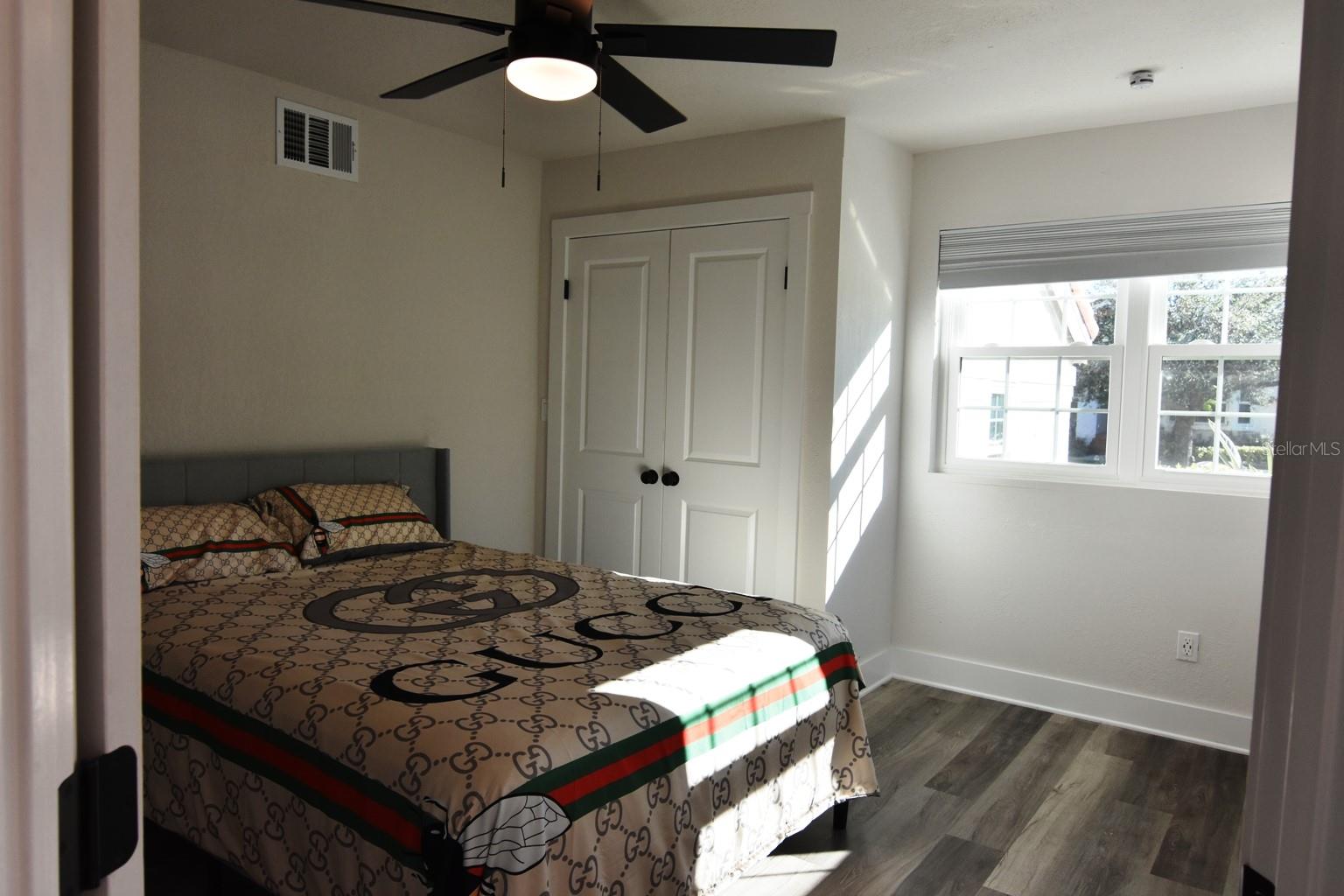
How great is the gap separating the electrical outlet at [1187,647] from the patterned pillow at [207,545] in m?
3.50

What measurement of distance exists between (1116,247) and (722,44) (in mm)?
2408

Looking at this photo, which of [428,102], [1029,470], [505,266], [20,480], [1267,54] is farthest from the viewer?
[505,266]

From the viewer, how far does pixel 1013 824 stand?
2.93 m

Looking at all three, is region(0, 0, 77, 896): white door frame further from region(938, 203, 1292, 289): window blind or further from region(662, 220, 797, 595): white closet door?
region(938, 203, 1292, 289): window blind

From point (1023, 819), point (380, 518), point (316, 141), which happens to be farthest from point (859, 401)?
point (316, 141)

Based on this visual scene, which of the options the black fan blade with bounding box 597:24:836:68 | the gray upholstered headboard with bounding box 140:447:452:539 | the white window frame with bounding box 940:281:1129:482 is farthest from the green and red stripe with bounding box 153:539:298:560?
the white window frame with bounding box 940:281:1129:482

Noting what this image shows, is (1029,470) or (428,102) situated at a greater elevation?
(428,102)

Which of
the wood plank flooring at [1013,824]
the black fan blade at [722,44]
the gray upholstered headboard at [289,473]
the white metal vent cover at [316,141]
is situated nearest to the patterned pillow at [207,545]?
the gray upholstered headboard at [289,473]

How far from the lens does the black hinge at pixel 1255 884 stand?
2.51ft

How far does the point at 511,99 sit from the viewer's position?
369 centimetres

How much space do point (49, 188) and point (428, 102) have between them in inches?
135

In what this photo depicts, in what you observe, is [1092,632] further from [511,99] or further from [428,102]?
[428,102]

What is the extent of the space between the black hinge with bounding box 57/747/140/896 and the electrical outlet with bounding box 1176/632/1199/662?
3.95 metres

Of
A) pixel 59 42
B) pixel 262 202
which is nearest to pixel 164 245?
pixel 262 202
